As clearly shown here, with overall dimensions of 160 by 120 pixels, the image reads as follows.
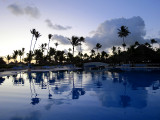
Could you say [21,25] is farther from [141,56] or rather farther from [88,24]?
[141,56]

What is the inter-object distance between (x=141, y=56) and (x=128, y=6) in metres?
37.7

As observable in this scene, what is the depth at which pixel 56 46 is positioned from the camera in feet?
251

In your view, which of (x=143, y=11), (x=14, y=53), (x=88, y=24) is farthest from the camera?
(x=14, y=53)

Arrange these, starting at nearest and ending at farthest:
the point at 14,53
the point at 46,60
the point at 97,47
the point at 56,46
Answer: the point at 46,60, the point at 56,46, the point at 97,47, the point at 14,53

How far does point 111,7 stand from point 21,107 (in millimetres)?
18150

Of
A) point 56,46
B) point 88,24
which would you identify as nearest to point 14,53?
point 56,46

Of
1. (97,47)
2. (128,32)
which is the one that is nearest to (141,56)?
(128,32)

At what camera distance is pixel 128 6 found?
64.7ft

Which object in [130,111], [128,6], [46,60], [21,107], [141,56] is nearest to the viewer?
[130,111]

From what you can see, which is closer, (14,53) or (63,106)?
(63,106)

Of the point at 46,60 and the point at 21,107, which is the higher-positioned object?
the point at 46,60

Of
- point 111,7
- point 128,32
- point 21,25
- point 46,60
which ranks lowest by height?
point 46,60

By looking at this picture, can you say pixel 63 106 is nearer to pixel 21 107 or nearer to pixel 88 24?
pixel 21 107

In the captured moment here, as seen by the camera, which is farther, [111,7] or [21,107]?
[111,7]
